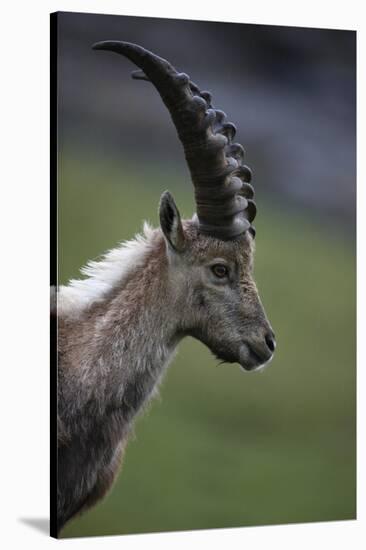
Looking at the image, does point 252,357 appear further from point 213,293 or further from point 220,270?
point 220,270

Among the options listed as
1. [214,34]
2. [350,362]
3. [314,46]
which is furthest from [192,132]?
[350,362]

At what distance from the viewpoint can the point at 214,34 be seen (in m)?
10.3

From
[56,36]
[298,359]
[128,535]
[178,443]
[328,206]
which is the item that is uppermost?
[56,36]

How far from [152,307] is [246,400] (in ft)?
4.55

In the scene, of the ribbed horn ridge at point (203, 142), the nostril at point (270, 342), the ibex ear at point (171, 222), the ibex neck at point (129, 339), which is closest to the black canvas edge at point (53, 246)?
the ibex neck at point (129, 339)

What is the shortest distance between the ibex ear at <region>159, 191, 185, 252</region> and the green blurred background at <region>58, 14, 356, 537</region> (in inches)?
12.1

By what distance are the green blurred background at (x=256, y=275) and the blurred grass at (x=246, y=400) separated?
1cm

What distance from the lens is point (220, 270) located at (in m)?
9.65

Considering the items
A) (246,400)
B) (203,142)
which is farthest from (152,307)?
(246,400)

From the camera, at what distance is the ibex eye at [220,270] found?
9.62 meters

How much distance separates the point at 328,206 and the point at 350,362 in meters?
1.30

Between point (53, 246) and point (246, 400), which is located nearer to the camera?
point (53, 246)

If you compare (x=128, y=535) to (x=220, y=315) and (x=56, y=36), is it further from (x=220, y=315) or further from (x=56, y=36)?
(x=56, y=36)

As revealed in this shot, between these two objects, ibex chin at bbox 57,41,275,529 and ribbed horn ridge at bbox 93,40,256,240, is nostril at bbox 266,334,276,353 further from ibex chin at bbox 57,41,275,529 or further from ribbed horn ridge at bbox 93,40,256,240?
ribbed horn ridge at bbox 93,40,256,240
